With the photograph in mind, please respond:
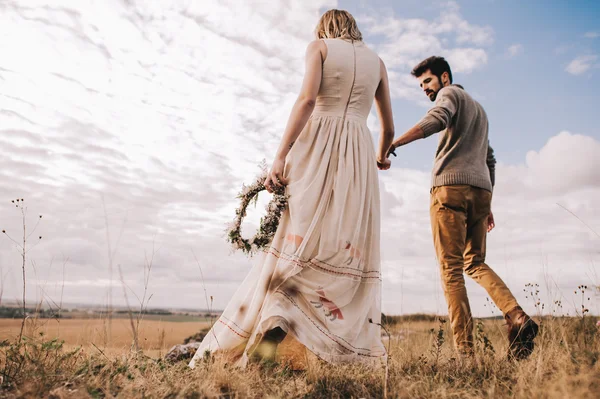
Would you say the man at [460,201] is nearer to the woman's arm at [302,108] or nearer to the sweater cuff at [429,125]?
the sweater cuff at [429,125]

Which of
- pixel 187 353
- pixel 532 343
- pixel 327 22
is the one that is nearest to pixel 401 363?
pixel 532 343

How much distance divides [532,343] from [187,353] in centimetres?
328

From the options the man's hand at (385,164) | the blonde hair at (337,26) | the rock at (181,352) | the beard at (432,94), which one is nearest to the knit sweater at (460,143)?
the beard at (432,94)

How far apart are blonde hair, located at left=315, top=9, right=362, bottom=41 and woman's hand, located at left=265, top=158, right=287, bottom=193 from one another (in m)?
1.17

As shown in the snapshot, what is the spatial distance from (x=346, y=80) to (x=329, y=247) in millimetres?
1299

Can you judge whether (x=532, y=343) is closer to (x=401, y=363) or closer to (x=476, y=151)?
(x=401, y=363)

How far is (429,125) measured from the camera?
3.75m

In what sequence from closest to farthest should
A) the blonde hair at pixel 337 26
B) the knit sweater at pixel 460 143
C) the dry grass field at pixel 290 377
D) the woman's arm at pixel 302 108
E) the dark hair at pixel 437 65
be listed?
1. the dry grass field at pixel 290 377
2. the woman's arm at pixel 302 108
3. the blonde hair at pixel 337 26
4. the knit sweater at pixel 460 143
5. the dark hair at pixel 437 65

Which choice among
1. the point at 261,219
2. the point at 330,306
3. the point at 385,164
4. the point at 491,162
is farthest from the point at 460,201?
the point at 261,219

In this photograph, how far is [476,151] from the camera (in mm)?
4090

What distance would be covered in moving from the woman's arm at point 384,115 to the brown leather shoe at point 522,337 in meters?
1.72

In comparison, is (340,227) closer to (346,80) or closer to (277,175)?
(277,175)

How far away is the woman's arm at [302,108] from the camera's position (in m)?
3.22

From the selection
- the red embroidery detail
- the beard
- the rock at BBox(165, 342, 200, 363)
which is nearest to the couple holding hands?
the red embroidery detail
